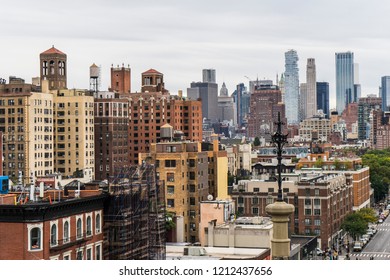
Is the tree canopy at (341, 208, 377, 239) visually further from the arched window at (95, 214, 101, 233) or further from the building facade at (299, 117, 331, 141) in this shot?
the building facade at (299, 117, 331, 141)

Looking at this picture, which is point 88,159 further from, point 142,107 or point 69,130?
point 142,107

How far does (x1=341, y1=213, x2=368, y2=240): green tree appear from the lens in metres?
35.8

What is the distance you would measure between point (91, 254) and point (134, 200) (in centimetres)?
273

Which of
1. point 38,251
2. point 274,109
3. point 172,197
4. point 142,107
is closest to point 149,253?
point 38,251

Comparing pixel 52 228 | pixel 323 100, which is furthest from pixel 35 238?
pixel 323 100

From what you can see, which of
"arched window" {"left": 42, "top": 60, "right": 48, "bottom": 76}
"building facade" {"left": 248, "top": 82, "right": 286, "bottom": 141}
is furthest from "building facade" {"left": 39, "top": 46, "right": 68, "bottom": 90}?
"building facade" {"left": 248, "top": 82, "right": 286, "bottom": 141}

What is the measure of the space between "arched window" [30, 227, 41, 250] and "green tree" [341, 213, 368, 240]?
80.5 ft

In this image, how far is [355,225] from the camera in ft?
117

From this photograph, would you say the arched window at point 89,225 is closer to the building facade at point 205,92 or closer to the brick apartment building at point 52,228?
the brick apartment building at point 52,228

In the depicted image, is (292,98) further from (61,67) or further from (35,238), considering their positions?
(35,238)

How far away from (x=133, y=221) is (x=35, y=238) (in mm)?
4275

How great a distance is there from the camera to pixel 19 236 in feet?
42.4

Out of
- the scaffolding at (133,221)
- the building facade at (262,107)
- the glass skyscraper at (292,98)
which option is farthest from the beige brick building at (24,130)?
the building facade at (262,107)

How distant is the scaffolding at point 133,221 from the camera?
16078mm
